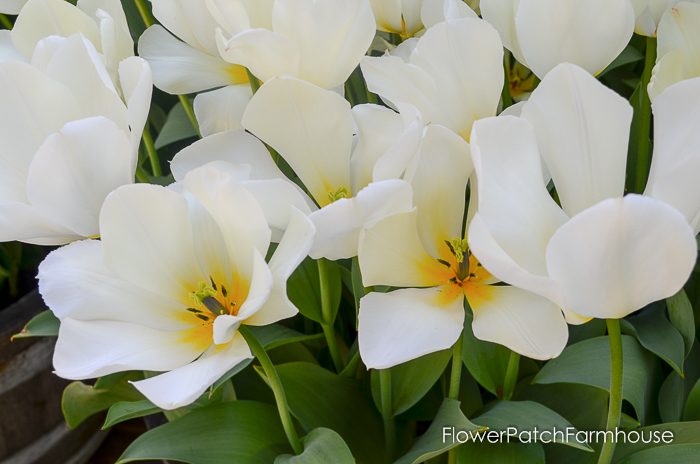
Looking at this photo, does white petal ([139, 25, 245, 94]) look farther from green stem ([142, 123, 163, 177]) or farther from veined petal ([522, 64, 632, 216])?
veined petal ([522, 64, 632, 216])

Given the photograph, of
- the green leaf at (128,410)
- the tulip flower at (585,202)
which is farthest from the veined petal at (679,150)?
the green leaf at (128,410)

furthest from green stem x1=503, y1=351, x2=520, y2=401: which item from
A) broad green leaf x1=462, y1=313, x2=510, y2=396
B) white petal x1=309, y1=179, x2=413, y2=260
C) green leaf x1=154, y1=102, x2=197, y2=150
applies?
green leaf x1=154, y1=102, x2=197, y2=150

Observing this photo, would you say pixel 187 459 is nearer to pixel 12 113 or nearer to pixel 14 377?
pixel 12 113

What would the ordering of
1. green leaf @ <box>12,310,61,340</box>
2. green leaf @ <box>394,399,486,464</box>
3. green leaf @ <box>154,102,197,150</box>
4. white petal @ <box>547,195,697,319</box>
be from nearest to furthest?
white petal @ <box>547,195,697,319</box> < green leaf @ <box>394,399,486,464</box> < green leaf @ <box>12,310,61,340</box> < green leaf @ <box>154,102,197,150</box>

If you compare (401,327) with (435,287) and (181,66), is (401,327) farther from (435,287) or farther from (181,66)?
(181,66)

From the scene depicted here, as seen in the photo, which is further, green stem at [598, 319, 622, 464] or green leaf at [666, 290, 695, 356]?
green leaf at [666, 290, 695, 356]

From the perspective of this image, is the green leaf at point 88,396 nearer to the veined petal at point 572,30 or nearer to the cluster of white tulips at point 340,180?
the cluster of white tulips at point 340,180
